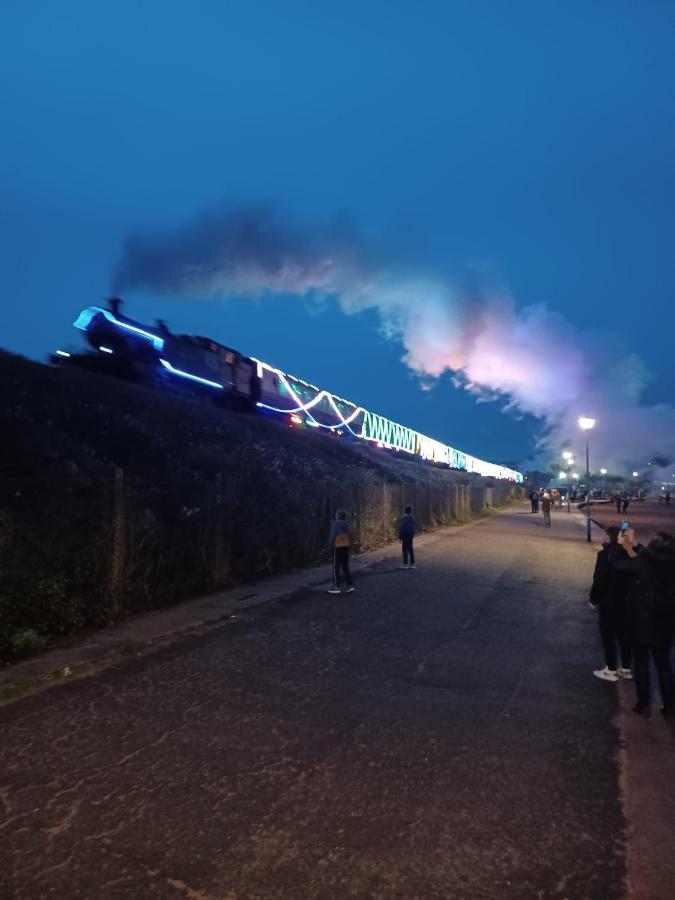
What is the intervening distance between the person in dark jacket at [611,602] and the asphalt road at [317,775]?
1.21ft

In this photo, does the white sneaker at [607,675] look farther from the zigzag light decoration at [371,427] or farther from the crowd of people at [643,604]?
the zigzag light decoration at [371,427]

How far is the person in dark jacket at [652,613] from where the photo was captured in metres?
5.32

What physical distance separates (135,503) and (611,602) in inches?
255

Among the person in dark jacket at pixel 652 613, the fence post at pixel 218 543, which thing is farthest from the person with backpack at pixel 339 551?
the person in dark jacket at pixel 652 613

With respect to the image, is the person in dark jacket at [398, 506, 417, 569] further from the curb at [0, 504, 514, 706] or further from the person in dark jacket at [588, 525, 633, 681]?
the person in dark jacket at [588, 525, 633, 681]

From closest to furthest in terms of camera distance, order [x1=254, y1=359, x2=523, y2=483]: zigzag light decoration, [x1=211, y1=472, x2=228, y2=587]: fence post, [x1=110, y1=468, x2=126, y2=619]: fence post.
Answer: [x1=110, y1=468, x2=126, y2=619]: fence post < [x1=211, y1=472, x2=228, y2=587]: fence post < [x1=254, y1=359, x2=523, y2=483]: zigzag light decoration

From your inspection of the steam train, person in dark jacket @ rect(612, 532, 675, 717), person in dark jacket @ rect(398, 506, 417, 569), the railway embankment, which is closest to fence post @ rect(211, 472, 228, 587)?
the railway embankment

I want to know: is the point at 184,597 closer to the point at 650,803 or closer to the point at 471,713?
A: the point at 471,713

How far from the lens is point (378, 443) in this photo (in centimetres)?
4600

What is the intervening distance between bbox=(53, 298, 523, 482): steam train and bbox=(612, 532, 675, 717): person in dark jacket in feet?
64.6

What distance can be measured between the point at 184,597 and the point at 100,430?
768 centimetres

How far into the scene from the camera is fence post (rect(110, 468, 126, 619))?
26.4ft

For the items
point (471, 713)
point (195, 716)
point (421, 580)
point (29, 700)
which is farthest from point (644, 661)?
point (421, 580)

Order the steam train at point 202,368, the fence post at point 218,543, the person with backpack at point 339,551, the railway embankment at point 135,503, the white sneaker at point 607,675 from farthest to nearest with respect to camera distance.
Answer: the steam train at point 202,368 < the person with backpack at point 339,551 < the fence post at point 218,543 < the railway embankment at point 135,503 < the white sneaker at point 607,675
